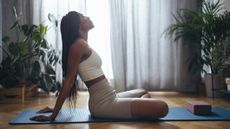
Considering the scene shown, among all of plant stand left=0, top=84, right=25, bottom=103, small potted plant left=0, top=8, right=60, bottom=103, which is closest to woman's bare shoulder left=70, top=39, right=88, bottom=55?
small potted plant left=0, top=8, right=60, bottom=103

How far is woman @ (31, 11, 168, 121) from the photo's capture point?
2498 mm

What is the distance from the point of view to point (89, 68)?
258 cm

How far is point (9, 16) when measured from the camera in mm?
4465

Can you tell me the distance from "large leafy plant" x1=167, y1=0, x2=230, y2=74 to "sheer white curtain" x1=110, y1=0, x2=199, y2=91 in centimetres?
14

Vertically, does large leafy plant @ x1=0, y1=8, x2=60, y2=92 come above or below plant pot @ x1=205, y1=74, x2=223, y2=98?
above

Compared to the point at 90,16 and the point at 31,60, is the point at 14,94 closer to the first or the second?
the point at 31,60

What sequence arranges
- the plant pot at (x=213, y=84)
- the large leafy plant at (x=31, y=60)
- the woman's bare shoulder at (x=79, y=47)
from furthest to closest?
the plant pot at (x=213, y=84), the large leafy plant at (x=31, y=60), the woman's bare shoulder at (x=79, y=47)

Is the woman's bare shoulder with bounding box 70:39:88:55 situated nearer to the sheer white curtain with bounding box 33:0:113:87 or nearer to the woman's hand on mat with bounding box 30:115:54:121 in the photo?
the woman's hand on mat with bounding box 30:115:54:121

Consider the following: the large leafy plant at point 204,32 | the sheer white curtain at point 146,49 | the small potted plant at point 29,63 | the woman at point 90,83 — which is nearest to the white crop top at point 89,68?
the woman at point 90,83

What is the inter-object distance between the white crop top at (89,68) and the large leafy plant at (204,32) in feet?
5.55

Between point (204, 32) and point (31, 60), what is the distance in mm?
2306

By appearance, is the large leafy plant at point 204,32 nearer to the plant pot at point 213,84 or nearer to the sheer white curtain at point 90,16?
the plant pot at point 213,84

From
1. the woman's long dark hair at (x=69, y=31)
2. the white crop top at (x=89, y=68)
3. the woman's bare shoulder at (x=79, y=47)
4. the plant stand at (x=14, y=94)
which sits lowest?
the plant stand at (x=14, y=94)

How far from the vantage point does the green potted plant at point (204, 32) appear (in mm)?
3785
